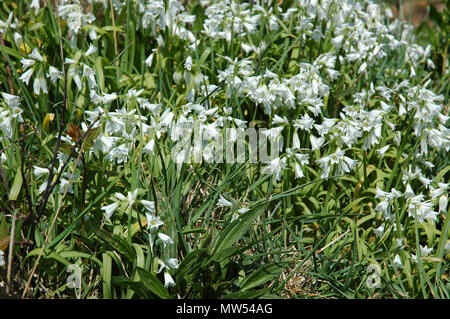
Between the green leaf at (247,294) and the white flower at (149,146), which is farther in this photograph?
the white flower at (149,146)

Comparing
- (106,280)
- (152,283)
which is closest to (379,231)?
(152,283)

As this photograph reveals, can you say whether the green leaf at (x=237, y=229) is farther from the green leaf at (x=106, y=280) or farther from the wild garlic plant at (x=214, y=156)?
the green leaf at (x=106, y=280)

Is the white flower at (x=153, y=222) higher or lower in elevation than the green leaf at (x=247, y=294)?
higher

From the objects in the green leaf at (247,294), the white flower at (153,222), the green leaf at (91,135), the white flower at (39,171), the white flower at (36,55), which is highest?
the white flower at (36,55)

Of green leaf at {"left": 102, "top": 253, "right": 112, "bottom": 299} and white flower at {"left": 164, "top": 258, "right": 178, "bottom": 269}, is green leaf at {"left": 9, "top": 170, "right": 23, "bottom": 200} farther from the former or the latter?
white flower at {"left": 164, "top": 258, "right": 178, "bottom": 269}

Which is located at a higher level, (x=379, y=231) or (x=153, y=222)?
(x=153, y=222)

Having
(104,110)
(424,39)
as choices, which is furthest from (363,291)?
(424,39)

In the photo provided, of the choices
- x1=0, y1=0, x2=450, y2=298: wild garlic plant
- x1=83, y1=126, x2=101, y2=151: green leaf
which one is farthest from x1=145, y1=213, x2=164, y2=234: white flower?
x1=83, y1=126, x2=101, y2=151: green leaf

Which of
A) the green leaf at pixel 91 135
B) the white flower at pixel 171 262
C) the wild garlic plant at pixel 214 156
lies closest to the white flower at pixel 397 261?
the wild garlic plant at pixel 214 156

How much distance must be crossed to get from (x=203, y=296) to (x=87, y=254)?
0.61 m

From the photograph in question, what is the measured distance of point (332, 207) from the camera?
3283 mm

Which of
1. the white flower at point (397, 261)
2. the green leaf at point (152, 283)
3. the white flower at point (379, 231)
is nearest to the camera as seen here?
the green leaf at point (152, 283)

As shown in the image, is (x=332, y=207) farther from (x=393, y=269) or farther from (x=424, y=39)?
(x=424, y=39)

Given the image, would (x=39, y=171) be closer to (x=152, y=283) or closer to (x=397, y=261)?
(x=152, y=283)
